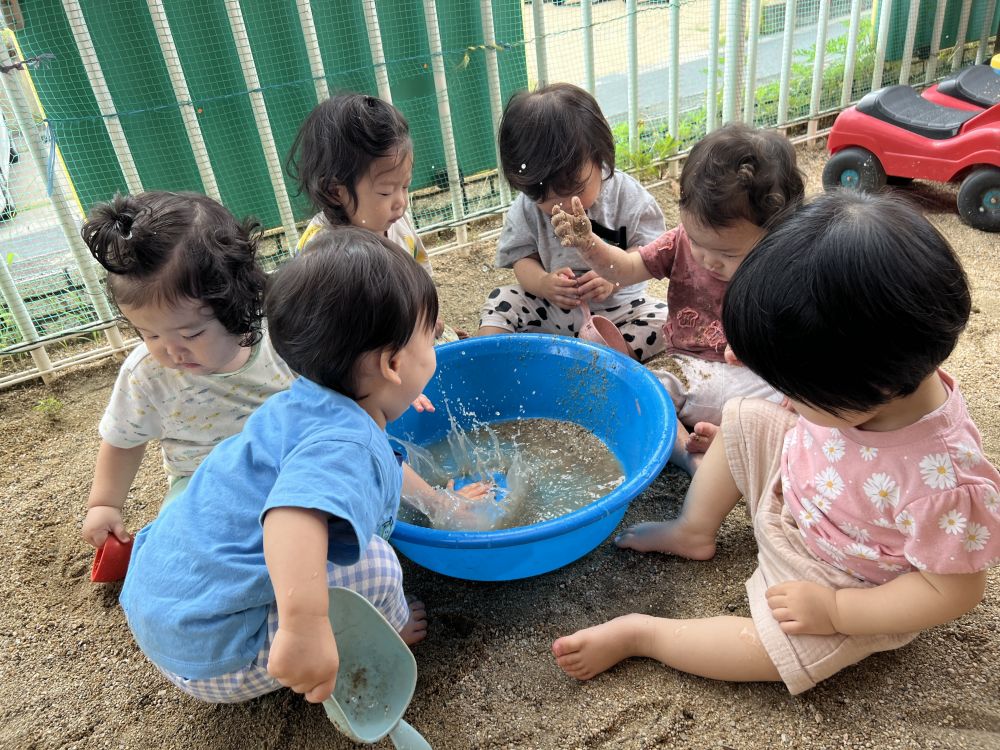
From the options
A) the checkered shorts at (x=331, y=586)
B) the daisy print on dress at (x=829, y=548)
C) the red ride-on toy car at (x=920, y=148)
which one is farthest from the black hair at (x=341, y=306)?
the red ride-on toy car at (x=920, y=148)

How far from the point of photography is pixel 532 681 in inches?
42.6

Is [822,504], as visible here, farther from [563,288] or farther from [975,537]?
[563,288]

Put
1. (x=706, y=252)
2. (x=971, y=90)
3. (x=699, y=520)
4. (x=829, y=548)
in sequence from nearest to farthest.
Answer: (x=829, y=548) < (x=699, y=520) < (x=706, y=252) < (x=971, y=90)

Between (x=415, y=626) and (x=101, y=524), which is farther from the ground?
(x=101, y=524)

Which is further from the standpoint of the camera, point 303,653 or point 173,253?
point 173,253

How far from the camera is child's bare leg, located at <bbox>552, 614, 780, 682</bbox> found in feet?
3.26

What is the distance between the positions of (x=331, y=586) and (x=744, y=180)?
906 millimetres

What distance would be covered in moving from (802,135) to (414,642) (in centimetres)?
270

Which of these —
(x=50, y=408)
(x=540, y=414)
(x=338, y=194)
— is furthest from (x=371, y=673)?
(x=50, y=408)

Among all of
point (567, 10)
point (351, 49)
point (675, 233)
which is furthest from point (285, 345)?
point (567, 10)

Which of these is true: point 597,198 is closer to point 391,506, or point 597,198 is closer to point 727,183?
point 727,183

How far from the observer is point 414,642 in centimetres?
114

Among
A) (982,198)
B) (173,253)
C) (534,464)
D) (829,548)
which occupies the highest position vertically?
(173,253)

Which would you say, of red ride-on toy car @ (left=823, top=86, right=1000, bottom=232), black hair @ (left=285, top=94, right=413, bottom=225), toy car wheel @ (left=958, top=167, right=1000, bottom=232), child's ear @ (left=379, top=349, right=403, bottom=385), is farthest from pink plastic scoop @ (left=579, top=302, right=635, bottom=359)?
toy car wheel @ (left=958, top=167, right=1000, bottom=232)
